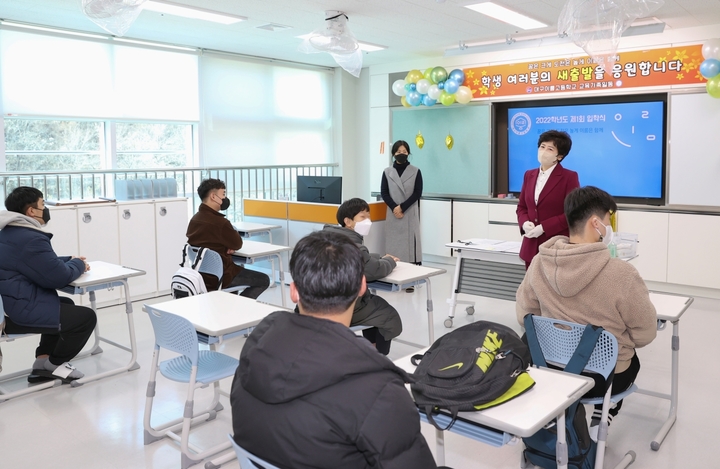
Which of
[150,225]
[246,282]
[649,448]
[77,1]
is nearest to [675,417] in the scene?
[649,448]

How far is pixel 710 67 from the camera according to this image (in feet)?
17.6

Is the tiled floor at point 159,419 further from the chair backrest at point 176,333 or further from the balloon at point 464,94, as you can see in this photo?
the balloon at point 464,94

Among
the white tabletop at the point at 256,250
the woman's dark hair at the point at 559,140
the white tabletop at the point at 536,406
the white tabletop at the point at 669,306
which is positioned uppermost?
the woman's dark hair at the point at 559,140

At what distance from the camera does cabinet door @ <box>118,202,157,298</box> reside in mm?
5570

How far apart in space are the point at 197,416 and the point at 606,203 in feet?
7.29

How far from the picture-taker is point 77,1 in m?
4.99

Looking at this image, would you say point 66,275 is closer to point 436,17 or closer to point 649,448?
point 649,448

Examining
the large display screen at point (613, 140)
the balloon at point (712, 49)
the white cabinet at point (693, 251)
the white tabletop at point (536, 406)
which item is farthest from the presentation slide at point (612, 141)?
the white tabletop at point (536, 406)

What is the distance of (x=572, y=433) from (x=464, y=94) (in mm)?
5215

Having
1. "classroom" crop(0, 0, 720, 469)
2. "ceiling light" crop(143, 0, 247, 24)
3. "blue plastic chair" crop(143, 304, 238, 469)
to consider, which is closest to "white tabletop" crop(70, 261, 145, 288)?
"classroom" crop(0, 0, 720, 469)

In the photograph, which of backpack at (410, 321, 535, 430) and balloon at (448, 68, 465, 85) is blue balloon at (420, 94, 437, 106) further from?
backpack at (410, 321, 535, 430)

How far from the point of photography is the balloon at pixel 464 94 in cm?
702

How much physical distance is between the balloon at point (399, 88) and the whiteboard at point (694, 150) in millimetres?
3008

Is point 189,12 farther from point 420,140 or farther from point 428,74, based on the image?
point 420,140
